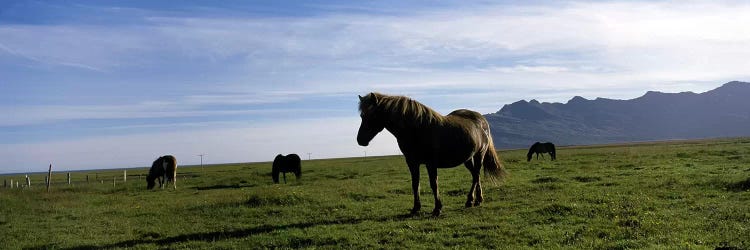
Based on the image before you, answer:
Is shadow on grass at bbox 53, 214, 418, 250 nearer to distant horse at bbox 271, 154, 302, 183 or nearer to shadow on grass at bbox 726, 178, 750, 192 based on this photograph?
shadow on grass at bbox 726, 178, 750, 192

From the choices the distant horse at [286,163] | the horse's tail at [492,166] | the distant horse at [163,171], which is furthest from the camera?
the distant horse at [286,163]

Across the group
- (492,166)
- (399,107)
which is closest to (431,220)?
(399,107)

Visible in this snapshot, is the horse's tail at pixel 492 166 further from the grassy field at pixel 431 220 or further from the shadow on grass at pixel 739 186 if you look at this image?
the shadow on grass at pixel 739 186

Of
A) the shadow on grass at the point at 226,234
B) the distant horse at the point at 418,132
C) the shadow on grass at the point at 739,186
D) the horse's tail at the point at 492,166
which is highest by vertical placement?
the distant horse at the point at 418,132

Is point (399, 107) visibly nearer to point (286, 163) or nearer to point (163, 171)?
point (286, 163)

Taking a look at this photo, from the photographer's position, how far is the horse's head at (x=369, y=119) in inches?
433

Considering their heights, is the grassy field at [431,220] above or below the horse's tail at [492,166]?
below

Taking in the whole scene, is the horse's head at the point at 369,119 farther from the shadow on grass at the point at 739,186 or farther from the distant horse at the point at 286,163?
the distant horse at the point at 286,163

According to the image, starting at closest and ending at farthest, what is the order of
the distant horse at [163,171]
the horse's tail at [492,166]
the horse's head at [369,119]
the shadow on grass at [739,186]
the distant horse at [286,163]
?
the horse's head at [369,119]
the horse's tail at [492,166]
the shadow on grass at [739,186]
the distant horse at [163,171]
the distant horse at [286,163]

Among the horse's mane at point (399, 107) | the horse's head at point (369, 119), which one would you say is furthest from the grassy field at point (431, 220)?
the horse's mane at point (399, 107)

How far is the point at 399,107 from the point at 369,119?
0.73 metres

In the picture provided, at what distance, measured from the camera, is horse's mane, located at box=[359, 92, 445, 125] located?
11.0m

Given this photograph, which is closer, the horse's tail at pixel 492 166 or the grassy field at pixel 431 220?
the grassy field at pixel 431 220

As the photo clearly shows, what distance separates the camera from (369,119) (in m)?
11.0
